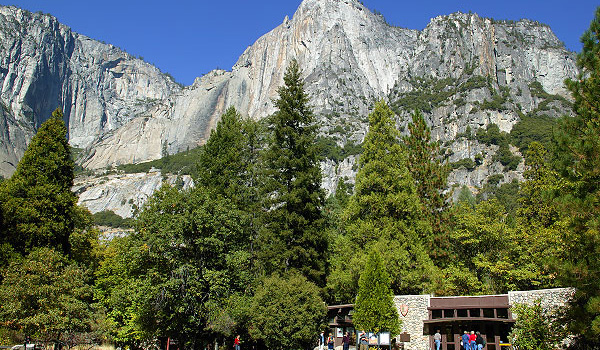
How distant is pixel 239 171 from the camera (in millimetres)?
29828

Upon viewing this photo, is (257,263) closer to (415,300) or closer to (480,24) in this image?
(415,300)

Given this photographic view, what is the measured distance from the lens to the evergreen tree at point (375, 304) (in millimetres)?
19469

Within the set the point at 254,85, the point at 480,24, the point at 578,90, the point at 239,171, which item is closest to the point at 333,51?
the point at 254,85

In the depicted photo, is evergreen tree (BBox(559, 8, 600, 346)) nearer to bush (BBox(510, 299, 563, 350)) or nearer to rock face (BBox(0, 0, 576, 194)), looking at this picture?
bush (BBox(510, 299, 563, 350))

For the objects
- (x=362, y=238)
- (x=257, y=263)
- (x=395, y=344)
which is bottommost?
(x=395, y=344)

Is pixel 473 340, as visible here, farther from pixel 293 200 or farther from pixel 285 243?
pixel 293 200

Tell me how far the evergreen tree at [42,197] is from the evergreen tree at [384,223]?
15.5m

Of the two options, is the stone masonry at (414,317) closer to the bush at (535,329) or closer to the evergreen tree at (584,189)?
the bush at (535,329)

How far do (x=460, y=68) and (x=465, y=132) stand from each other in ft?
118

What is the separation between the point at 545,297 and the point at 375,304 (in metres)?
7.30

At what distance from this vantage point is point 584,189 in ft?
42.1

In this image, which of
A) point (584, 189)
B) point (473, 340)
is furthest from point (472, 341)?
point (584, 189)

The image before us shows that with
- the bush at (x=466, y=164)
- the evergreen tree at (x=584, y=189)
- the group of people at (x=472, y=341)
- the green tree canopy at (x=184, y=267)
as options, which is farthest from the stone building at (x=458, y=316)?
the bush at (x=466, y=164)

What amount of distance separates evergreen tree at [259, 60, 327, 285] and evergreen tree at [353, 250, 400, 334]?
530cm
